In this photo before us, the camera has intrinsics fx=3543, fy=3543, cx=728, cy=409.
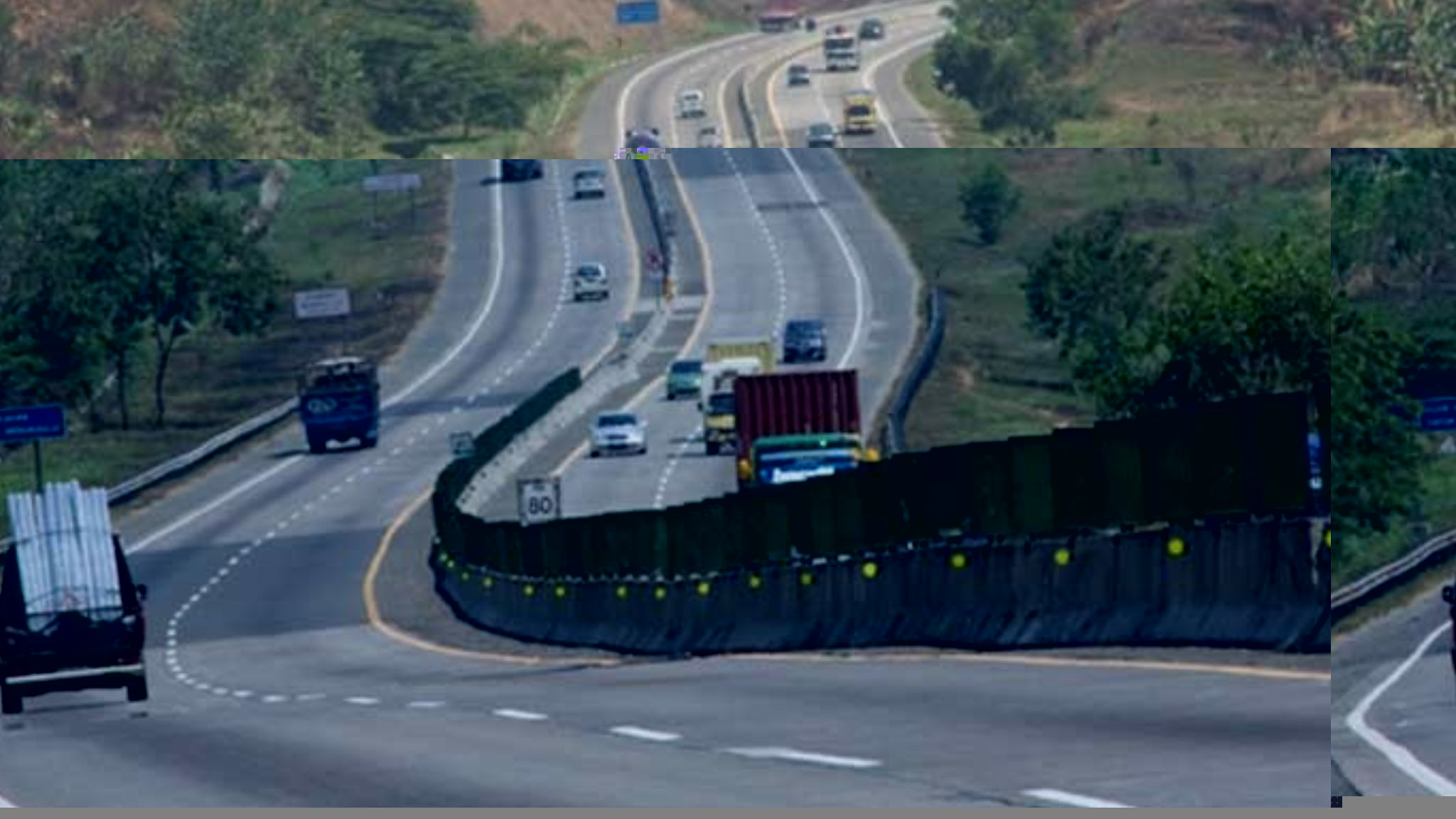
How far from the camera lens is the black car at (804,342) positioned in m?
42.2

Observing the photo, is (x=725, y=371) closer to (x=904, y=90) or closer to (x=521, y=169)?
(x=521, y=169)

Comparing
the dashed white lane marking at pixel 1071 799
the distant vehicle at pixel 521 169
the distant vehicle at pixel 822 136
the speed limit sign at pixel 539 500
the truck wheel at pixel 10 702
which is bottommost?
the speed limit sign at pixel 539 500

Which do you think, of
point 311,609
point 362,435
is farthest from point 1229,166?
point 311,609

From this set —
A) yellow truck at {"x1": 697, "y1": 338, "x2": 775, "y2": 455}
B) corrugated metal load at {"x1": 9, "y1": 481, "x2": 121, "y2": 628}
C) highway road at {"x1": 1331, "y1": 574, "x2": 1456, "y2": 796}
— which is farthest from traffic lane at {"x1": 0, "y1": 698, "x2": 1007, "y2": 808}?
yellow truck at {"x1": 697, "y1": 338, "x2": 775, "y2": 455}

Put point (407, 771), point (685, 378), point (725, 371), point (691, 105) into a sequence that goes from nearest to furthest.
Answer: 1. point (407, 771)
2. point (691, 105)
3. point (725, 371)
4. point (685, 378)

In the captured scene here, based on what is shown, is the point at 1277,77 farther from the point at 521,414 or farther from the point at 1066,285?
the point at 521,414

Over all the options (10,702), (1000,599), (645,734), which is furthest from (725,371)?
(645,734)

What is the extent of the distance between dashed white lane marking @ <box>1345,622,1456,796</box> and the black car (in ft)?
80.6

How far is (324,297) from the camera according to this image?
34.5 m

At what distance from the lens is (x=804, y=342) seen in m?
44.2

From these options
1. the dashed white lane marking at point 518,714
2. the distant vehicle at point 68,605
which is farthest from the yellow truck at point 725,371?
the dashed white lane marking at point 518,714

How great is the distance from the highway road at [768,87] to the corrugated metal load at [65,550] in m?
6.30

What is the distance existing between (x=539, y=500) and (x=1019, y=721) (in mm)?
34673

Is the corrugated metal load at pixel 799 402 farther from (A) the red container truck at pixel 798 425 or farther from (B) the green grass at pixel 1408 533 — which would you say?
(B) the green grass at pixel 1408 533
